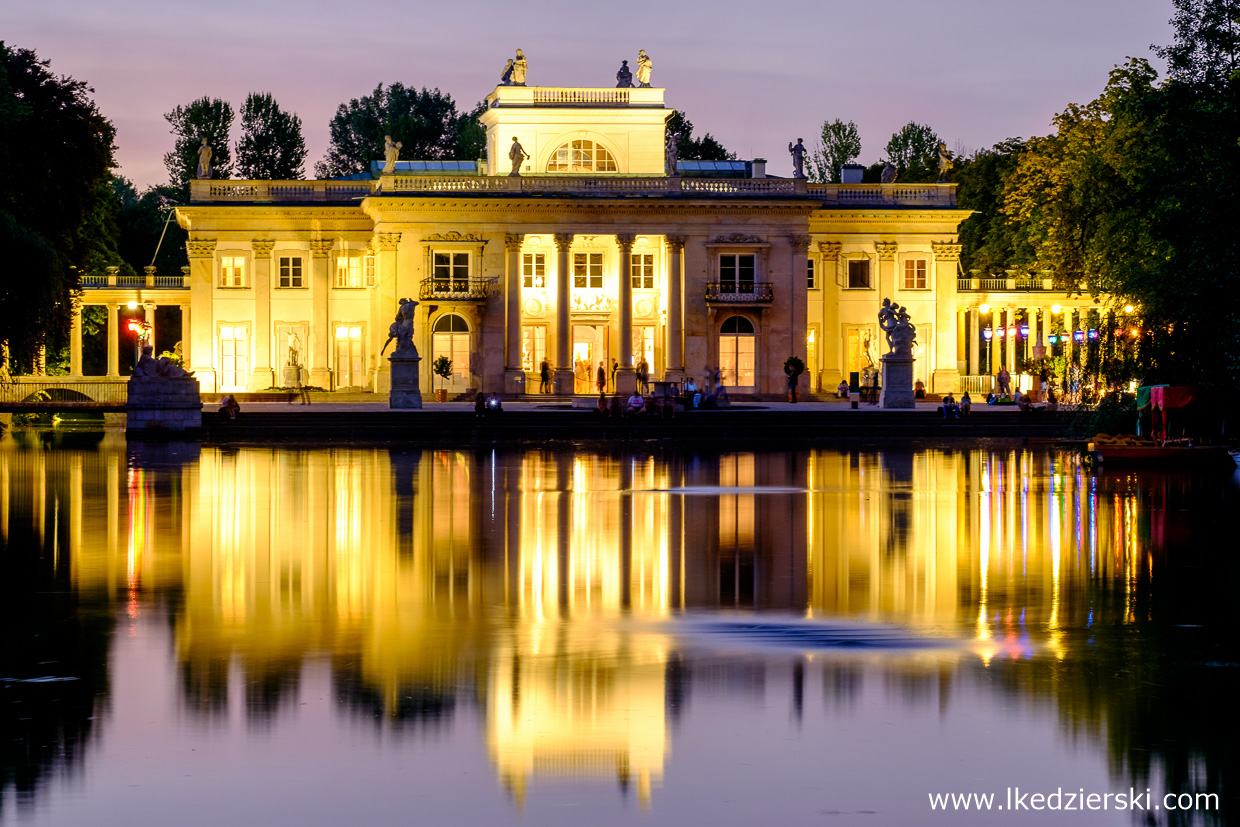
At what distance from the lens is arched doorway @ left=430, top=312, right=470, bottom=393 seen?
224 feet

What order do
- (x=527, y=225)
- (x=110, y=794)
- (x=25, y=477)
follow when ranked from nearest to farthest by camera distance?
(x=110, y=794)
(x=25, y=477)
(x=527, y=225)

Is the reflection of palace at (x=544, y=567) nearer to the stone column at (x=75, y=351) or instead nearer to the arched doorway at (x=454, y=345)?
the arched doorway at (x=454, y=345)

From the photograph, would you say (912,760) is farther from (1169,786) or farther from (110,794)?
(110,794)

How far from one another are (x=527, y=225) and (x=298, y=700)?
59720mm

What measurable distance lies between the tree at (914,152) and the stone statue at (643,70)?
79.4 feet

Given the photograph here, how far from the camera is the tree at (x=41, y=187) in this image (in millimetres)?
39438

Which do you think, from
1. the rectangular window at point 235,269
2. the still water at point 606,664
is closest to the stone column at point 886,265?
the rectangular window at point 235,269

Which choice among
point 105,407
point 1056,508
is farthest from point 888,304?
point 1056,508

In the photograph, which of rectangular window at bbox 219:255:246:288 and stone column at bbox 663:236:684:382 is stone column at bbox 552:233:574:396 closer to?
stone column at bbox 663:236:684:382

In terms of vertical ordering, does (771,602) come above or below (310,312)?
below

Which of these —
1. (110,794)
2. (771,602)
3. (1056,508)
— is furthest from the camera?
(1056,508)

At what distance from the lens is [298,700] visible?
952 cm

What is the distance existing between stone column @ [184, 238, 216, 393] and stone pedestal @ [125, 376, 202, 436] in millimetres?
27283

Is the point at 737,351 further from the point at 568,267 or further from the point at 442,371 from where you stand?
the point at 442,371
